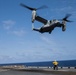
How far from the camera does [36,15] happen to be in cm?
5041

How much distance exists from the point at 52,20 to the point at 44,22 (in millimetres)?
3151

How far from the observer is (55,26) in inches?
1853

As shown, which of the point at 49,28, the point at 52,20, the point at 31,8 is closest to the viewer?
the point at 49,28

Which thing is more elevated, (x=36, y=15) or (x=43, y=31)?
(x=36, y=15)

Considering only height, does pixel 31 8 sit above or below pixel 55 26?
above

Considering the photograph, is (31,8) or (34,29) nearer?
(34,29)

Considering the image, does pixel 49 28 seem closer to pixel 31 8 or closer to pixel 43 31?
pixel 43 31

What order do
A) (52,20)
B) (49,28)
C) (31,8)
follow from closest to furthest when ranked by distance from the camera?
(49,28)
(52,20)
(31,8)

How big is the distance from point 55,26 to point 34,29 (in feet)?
15.5

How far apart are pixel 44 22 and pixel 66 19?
524 centimetres

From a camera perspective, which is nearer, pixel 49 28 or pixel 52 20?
pixel 49 28

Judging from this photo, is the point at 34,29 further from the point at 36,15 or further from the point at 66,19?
the point at 66,19

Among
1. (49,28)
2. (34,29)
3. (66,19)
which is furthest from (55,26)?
(66,19)

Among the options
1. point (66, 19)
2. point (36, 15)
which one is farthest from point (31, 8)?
point (66, 19)
